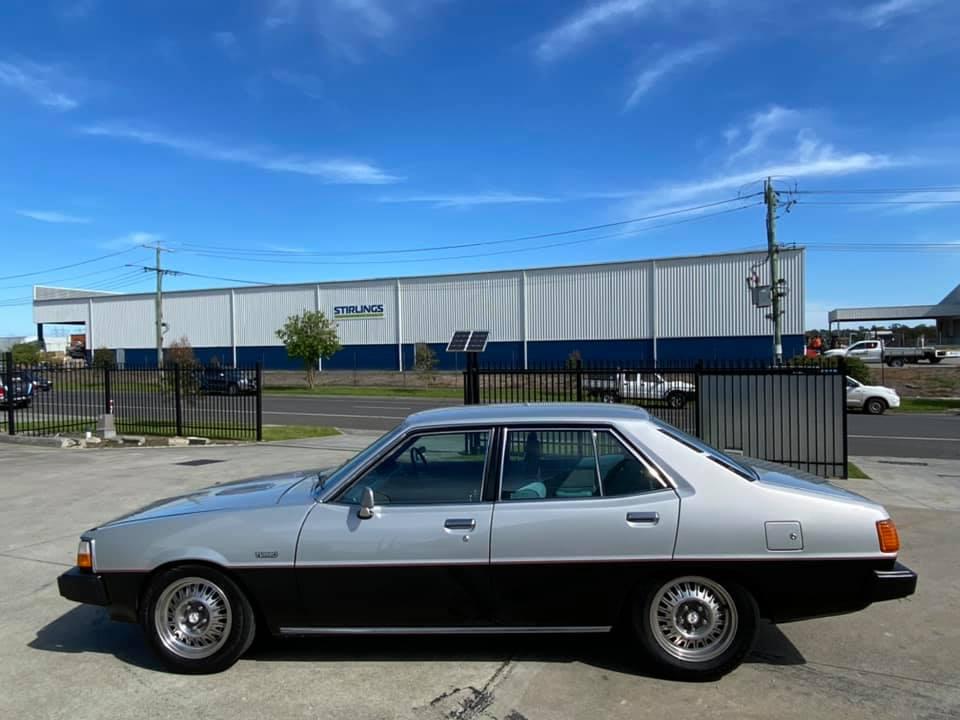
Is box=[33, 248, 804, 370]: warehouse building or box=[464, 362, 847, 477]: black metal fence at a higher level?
box=[33, 248, 804, 370]: warehouse building

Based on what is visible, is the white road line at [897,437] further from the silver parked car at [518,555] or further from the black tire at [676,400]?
the silver parked car at [518,555]

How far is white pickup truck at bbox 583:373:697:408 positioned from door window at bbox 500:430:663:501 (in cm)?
758

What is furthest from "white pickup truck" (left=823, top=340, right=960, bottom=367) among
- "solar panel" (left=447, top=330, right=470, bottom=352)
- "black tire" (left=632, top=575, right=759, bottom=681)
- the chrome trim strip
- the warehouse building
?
the chrome trim strip

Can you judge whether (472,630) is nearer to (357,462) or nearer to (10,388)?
(357,462)

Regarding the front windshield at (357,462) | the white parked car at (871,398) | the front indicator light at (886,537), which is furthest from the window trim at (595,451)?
the white parked car at (871,398)

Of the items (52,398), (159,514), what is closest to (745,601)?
(159,514)

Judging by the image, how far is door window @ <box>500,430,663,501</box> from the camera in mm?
4082

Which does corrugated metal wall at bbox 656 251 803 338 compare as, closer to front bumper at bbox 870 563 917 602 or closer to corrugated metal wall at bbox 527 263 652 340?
corrugated metal wall at bbox 527 263 652 340

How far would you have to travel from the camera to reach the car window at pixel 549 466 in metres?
4.11

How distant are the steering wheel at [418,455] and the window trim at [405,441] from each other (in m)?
0.09

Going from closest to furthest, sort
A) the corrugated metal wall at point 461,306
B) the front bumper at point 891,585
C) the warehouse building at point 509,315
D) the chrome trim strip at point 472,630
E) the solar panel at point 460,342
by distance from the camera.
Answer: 1. the front bumper at point 891,585
2. the chrome trim strip at point 472,630
3. the solar panel at point 460,342
4. the warehouse building at point 509,315
5. the corrugated metal wall at point 461,306

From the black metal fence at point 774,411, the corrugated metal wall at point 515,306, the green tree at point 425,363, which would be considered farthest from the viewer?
the corrugated metal wall at point 515,306

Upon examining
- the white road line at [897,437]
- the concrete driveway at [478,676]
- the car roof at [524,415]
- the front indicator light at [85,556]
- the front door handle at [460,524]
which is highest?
the car roof at [524,415]

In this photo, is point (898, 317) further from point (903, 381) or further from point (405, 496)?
point (405, 496)
